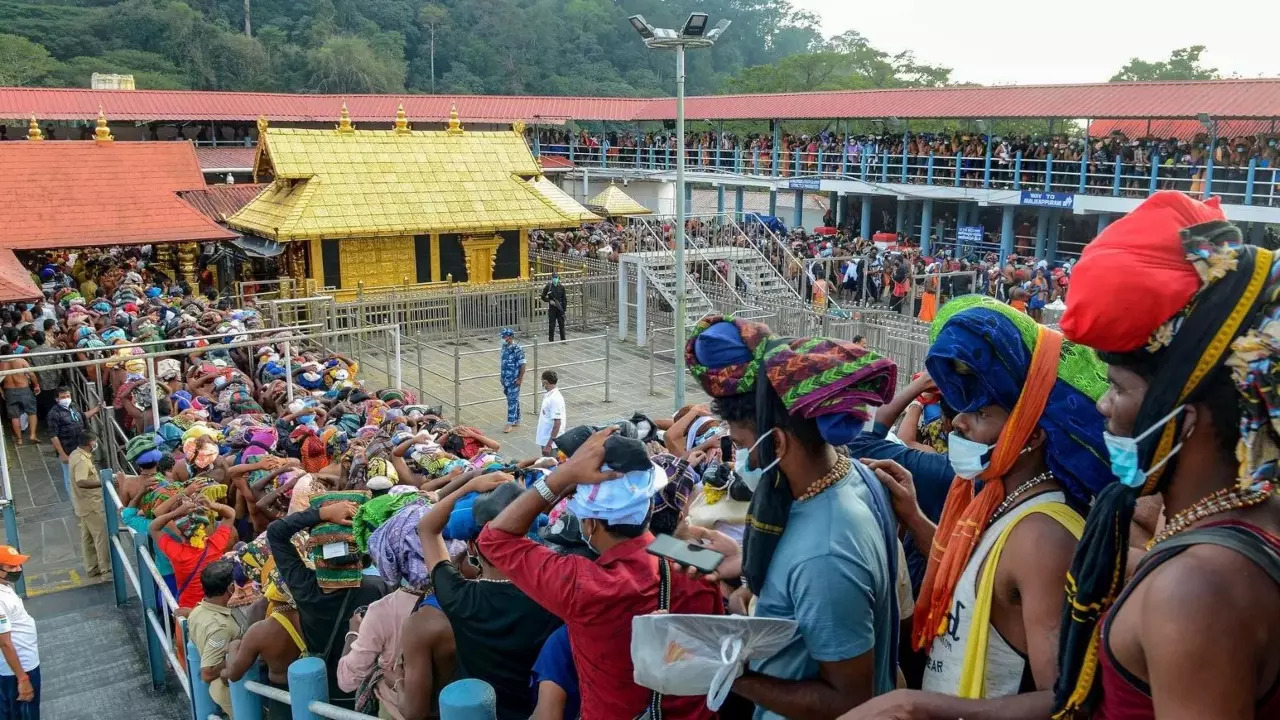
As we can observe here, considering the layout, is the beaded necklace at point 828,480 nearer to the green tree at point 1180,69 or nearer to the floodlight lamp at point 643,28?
the floodlight lamp at point 643,28

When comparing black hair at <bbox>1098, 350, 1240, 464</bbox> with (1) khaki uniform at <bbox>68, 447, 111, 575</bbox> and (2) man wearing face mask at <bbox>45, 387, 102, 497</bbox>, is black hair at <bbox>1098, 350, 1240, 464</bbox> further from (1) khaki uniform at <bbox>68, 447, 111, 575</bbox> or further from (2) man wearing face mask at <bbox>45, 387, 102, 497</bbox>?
(2) man wearing face mask at <bbox>45, 387, 102, 497</bbox>

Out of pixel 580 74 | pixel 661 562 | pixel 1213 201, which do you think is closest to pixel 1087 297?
pixel 1213 201

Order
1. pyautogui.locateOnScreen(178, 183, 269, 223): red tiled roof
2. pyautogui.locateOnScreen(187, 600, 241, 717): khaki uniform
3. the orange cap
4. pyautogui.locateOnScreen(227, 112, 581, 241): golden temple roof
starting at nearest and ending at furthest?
pyautogui.locateOnScreen(187, 600, 241, 717): khaki uniform < the orange cap < pyautogui.locateOnScreen(227, 112, 581, 241): golden temple roof < pyautogui.locateOnScreen(178, 183, 269, 223): red tiled roof

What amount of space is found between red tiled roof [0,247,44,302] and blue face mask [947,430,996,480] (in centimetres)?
1181

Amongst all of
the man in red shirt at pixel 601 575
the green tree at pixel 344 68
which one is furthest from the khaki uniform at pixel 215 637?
the green tree at pixel 344 68

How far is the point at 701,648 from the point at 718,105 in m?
31.8

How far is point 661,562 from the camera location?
2807 millimetres

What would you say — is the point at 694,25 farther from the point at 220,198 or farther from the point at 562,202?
the point at 220,198

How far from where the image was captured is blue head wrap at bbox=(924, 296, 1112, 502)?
2.28 meters

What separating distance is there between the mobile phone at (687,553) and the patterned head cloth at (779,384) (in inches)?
3.7

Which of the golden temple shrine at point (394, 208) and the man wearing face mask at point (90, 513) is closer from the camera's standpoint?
the man wearing face mask at point (90, 513)

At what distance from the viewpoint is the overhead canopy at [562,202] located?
2242 cm

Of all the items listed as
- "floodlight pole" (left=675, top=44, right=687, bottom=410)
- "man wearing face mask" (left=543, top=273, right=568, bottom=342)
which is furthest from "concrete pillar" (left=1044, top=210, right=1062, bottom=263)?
"floodlight pole" (left=675, top=44, right=687, bottom=410)

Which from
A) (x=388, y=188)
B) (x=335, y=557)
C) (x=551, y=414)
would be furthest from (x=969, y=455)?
(x=388, y=188)
